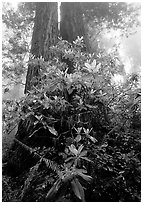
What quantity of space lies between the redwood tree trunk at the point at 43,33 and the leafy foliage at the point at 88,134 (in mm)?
1090

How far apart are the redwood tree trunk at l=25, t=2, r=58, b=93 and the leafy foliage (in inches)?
42.9

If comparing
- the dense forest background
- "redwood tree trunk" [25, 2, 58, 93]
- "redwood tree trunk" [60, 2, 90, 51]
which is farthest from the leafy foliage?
"redwood tree trunk" [60, 2, 90, 51]

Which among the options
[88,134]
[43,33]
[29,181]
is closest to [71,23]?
[43,33]

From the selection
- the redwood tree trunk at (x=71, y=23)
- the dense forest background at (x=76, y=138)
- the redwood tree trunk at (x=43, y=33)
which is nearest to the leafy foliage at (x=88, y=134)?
the dense forest background at (x=76, y=138)

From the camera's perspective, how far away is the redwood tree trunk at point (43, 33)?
3215 millimetres

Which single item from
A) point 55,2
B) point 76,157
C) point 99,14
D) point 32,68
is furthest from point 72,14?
point 76,157

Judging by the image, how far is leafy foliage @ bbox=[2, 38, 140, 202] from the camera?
1.67m

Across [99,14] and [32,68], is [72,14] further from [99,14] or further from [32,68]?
[99,14]

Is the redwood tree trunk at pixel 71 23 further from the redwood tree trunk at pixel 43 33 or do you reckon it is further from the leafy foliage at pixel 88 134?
the leafy foliage at pixel 88 134

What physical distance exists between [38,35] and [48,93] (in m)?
2.03

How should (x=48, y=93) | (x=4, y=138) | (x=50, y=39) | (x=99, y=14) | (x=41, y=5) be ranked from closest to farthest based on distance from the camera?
(x=48, y=93)
(x=4, y=138)
(x=50, y=39)
(x=41, y=5)
(x=99, y=14)

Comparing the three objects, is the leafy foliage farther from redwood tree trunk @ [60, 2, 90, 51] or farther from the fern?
redwood tree trunk @ [60, 2, 90, 51]

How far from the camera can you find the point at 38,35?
12.2 feet

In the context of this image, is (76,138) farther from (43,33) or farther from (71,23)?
(71,23)
